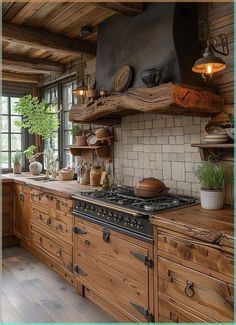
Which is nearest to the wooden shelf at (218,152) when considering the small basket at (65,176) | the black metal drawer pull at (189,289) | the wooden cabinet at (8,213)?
the black metal drawer pull at (189,289)

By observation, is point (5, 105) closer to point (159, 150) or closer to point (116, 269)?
point (159, 150)

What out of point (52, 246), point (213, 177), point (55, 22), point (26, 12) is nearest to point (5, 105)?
point (55, 22)

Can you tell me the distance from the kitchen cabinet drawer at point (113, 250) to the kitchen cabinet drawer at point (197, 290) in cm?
18

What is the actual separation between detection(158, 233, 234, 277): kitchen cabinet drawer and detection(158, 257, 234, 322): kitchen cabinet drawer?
0.07 meters

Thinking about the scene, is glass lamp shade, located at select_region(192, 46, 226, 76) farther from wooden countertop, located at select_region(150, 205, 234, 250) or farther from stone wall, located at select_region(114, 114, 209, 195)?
wooden countertop, located at select_region(150, 205, 234, 250)

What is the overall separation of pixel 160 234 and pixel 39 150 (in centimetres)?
383

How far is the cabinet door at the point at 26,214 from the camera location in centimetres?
383

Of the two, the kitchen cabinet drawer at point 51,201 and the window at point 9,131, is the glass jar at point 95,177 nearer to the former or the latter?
the kitchen cabinet drawer at point 51,201

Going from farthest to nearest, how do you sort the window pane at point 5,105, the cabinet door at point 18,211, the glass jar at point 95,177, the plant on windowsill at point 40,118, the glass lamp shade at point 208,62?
the window pane at point 5,105 < the plant on windowsill at point 40,118 < the cabinet door at point 18,211 < the glass jar at point 95,177 < the glass lamp shade at point 208,62

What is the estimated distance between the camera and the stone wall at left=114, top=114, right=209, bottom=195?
2545mm

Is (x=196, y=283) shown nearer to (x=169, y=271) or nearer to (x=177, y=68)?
(x=169, y=271)

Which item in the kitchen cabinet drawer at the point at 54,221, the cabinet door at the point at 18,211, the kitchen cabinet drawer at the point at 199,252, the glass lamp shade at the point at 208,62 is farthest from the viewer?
the cabinet door at the point at 18,211

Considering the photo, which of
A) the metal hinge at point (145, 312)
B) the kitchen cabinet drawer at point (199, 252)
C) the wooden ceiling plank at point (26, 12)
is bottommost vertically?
the metal hinge at point (145, 312)

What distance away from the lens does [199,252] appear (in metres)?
1.66
